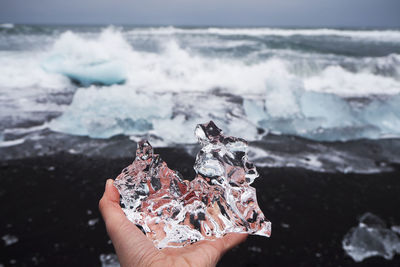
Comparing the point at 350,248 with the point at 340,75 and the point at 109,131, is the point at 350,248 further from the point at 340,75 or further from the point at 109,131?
the point at 340,75

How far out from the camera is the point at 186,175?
3.02 metres

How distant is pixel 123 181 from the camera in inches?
52.1

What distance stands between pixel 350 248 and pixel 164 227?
1637 millimetres

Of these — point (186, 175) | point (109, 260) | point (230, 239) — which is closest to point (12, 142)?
point (186, 175)

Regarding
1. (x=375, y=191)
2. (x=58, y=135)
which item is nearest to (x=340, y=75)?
(x=375, y=191)

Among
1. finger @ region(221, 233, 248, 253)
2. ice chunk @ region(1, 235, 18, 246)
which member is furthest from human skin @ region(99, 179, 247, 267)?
ice chunk @ region(1, 235, 18, 246)

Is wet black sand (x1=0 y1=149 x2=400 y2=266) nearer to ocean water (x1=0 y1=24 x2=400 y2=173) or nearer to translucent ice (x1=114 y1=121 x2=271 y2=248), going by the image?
ocean water (x1=0 y1=24 x2=400 y2=173)

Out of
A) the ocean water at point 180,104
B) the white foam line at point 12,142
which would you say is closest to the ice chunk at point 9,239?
the ocean water at point 180,104

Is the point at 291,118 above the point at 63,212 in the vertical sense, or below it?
above

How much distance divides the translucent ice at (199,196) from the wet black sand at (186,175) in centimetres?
94

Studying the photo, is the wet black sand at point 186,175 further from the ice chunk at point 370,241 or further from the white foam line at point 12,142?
the white foam line at point 12,142

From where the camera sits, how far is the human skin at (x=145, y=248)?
3.42ft

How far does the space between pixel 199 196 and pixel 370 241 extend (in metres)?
1.67

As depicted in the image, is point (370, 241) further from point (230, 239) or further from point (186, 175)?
point (186, 175)
